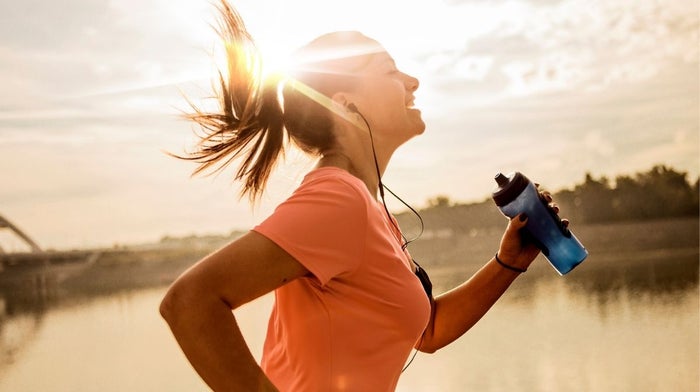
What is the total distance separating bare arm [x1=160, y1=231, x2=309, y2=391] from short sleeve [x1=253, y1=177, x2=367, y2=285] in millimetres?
19

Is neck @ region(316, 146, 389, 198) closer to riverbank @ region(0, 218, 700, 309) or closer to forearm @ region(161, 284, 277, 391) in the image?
forearm @ region(161, 284, 277, 391)

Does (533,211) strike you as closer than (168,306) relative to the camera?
No

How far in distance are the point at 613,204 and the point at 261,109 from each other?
51.8 metres

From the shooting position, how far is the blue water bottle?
5.62 ft

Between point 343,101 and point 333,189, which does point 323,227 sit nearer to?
point 333,189

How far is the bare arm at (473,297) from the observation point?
1.73 m

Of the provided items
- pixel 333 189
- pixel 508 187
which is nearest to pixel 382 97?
pixel 333 189

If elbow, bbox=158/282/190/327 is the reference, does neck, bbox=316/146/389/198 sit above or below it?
below

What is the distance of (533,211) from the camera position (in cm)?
171

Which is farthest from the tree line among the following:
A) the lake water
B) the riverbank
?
the lake water

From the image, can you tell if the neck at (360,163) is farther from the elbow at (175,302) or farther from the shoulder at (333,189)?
the elbow at (175,302)

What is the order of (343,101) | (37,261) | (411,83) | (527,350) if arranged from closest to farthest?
(343,101), (411,83), (527,350), (37,261)

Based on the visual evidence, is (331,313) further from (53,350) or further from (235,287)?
(53,350)

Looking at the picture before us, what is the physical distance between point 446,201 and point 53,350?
3186cm
